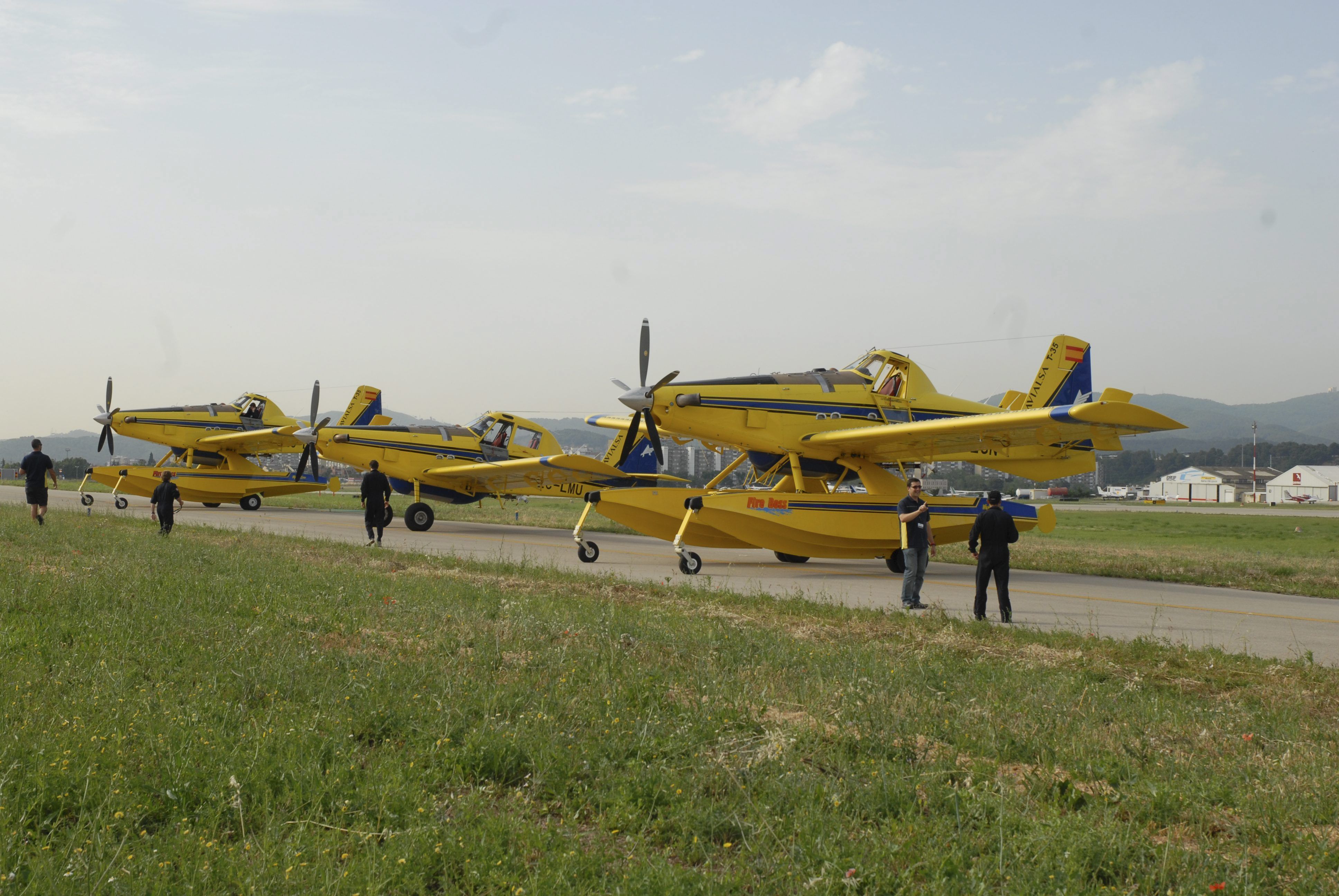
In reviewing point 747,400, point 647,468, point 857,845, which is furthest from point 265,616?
point 647,468

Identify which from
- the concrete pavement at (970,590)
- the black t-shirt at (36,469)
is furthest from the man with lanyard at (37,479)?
the concrete pavement at (970,590)

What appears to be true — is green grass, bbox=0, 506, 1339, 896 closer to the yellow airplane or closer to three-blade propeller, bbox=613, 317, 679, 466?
three-blade propeller, bbox=613, 317, 679, 466

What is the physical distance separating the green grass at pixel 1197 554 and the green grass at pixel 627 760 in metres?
8.56

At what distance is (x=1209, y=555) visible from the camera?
1981cm

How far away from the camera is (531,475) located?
23.8m

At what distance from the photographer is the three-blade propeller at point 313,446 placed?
25.2m

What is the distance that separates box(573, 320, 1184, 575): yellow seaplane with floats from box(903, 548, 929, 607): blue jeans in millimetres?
3923

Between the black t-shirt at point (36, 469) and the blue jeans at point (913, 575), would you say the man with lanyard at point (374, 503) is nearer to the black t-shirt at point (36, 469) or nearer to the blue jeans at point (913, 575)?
the black t-shirt at point (36, 469)

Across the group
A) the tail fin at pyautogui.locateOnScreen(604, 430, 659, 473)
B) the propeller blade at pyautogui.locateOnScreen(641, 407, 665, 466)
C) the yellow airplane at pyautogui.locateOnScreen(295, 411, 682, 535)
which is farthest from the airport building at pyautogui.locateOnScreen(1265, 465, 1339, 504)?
the propeller blade at pyautogui.locateOnScreen(641, 407, 665, 466)

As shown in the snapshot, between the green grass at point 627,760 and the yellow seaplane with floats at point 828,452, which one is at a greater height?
the yellow seaplane with floats at point 828,452

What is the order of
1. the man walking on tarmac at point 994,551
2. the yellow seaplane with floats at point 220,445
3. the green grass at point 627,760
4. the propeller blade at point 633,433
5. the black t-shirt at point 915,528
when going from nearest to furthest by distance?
the green grass at point 627,760, the man walking on tarmac at point 994,551, the black t-shirt at point 915,528, the propeller blade at point 633,433, the yellow seaplane with floats at point 220,445

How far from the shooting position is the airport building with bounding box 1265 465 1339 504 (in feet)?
390

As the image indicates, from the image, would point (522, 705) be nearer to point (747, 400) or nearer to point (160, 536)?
point (747, 400)

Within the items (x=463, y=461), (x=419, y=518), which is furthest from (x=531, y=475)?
(x=419, y=518)
